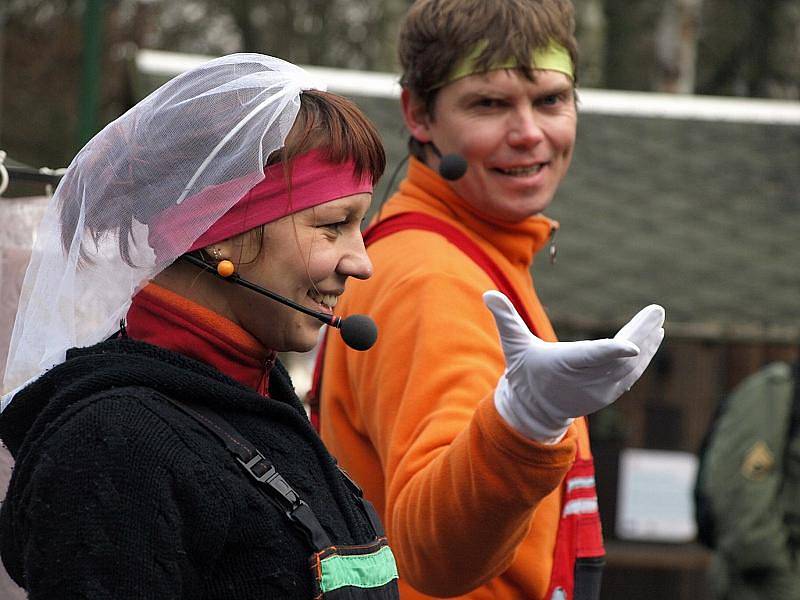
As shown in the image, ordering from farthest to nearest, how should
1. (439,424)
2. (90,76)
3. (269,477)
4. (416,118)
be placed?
(90,76) → (416,118) → (439,424) → (269,477)

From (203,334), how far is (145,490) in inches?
11.0

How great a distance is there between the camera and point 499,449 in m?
1.98

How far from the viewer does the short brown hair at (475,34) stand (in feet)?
8.79

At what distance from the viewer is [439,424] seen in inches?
88.1

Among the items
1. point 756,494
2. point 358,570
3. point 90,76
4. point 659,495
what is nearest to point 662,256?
point 659,495

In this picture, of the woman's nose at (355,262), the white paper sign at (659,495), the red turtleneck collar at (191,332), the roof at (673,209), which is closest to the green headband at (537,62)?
the woman's nose at (355,262)

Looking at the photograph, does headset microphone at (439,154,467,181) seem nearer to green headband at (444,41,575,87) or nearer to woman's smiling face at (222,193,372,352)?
green headband at (444,41,575,87)

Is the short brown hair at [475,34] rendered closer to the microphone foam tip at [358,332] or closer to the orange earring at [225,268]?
the microphone foam tip at [358,332]

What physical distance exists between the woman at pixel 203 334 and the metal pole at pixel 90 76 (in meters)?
5.78

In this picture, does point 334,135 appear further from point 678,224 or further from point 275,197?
point 678,224

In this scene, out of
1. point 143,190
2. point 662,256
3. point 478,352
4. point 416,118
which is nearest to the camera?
point 143,190

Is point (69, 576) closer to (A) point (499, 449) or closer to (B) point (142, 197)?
(B) point (142, 197)

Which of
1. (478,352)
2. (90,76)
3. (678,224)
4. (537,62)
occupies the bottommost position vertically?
(678,224)

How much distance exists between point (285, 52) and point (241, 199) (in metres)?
15.8
